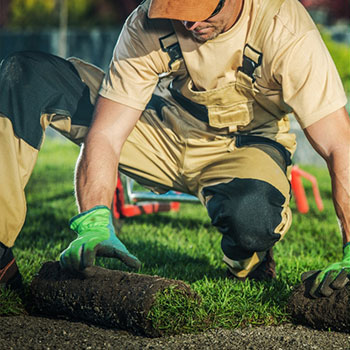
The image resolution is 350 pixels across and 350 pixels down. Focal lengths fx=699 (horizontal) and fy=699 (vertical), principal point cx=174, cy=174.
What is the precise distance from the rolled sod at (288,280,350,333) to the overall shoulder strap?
1.11 meters

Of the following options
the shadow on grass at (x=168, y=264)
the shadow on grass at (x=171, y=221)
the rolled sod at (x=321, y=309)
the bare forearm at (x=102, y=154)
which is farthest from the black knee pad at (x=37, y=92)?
the shadow on grass at (x=171, y=221)

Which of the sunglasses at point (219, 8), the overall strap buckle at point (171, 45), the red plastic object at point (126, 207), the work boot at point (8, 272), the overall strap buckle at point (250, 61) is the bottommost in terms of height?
the red plastic object at point (126, 207)

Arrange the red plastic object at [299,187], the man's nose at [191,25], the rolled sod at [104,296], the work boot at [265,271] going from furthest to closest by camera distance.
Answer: the red plastic object at [299,187] < the work boot at [265,271] < the man's nose at [191,25] < the rolled sod at [104,296]

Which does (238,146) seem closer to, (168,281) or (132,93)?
(132,93)

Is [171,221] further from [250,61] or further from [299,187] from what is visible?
[250,61]

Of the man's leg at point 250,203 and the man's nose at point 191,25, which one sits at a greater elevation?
the man's nose at point 191,25

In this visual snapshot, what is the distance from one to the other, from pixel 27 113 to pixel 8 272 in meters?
0.80

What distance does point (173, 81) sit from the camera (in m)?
3.87

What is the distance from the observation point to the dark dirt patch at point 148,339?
2789 mm

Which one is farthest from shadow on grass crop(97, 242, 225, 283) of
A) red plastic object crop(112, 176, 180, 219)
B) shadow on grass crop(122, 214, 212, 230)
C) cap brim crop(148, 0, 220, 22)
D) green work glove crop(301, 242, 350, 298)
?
cap brim crop(148, 0, 220, 22)

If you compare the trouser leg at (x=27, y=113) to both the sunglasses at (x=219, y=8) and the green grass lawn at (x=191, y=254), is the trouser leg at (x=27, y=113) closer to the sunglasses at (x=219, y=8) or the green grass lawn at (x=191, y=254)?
the green grass lawn at (x=191, y=254)

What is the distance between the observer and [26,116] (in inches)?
139

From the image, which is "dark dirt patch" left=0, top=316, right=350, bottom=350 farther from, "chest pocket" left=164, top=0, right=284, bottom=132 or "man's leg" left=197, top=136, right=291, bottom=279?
"chest pocket" left=164, top=0, right=284, bottom=132

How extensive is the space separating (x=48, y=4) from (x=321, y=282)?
14455mm
